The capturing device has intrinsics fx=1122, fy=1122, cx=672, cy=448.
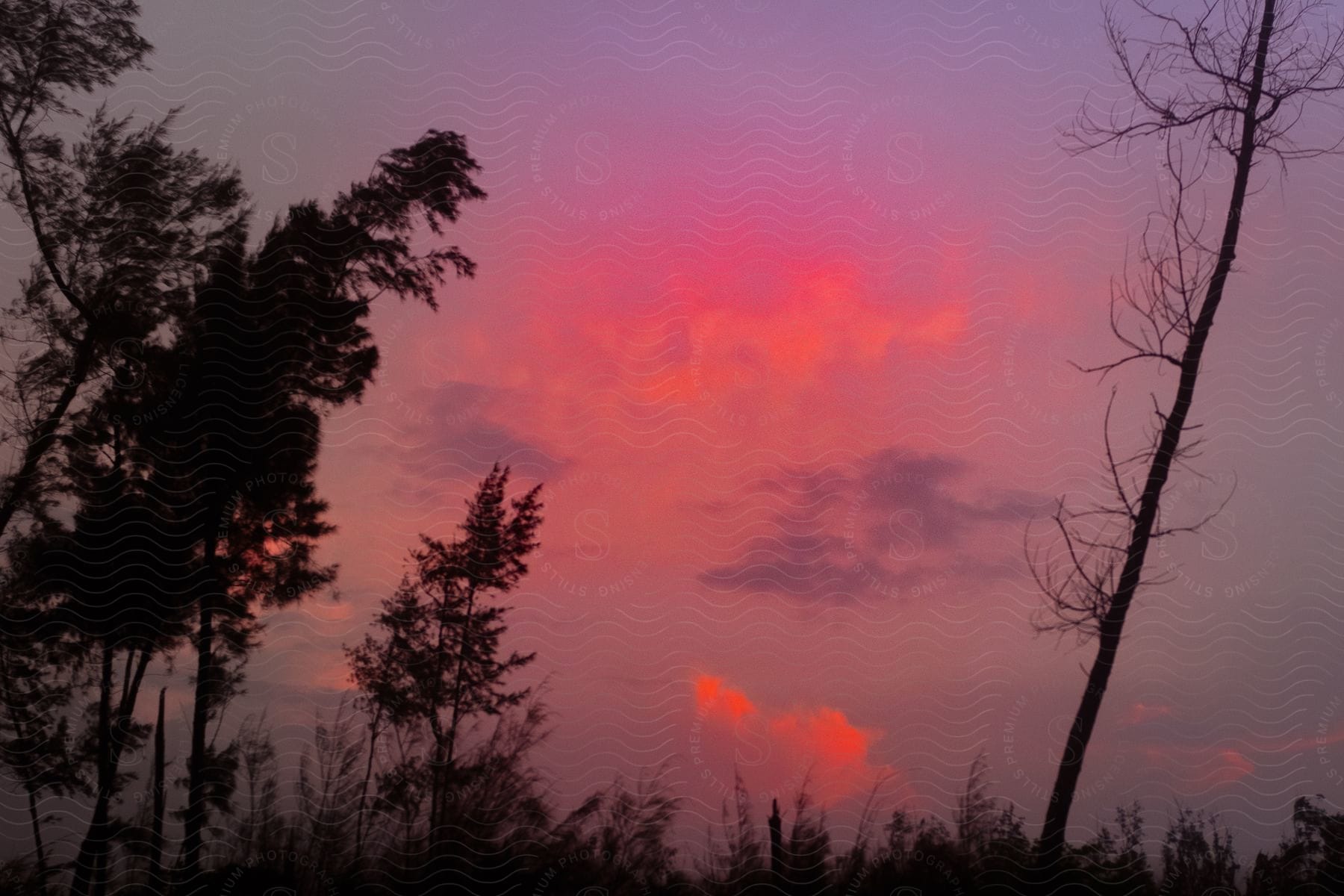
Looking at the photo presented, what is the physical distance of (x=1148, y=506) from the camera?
36.8 ft

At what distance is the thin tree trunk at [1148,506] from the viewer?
1073 cm

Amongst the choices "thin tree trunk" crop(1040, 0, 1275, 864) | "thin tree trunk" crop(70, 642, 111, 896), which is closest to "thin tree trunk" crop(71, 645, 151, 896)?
"thin tree trunk" crop(70, 642, 111, 896)

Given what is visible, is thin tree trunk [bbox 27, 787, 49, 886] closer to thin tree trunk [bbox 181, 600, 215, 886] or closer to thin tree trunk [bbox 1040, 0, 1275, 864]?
thin tree trunk [bbox 181, 600, 215, 886]

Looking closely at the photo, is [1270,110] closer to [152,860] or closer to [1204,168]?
[1204,168]

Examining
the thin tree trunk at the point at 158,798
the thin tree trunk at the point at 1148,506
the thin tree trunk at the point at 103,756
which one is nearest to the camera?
the thin tree trunk at the point at 1148,506

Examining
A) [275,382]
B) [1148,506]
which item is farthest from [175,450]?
[1148,506]

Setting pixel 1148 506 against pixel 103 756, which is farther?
pixel 103 756

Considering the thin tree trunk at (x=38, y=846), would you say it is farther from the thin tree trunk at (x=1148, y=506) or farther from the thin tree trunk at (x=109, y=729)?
the thin tree trunk at (x=1148, y=506)

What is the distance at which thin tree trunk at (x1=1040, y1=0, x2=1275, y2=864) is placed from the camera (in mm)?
10727

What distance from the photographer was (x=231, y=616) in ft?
51.0

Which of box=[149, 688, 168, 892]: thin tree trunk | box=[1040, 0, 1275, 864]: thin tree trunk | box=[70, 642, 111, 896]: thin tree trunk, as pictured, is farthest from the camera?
box=[70, 642, 111, 896]: thin tree trunk

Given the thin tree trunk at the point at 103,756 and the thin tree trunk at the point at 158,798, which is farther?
the thin tree trunk at the point at 103,756

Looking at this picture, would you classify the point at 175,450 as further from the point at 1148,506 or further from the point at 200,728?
the point at 1148,506

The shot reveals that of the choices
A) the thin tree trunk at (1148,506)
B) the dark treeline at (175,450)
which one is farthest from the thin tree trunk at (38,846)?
the thin tree trunk at (1148,506)
